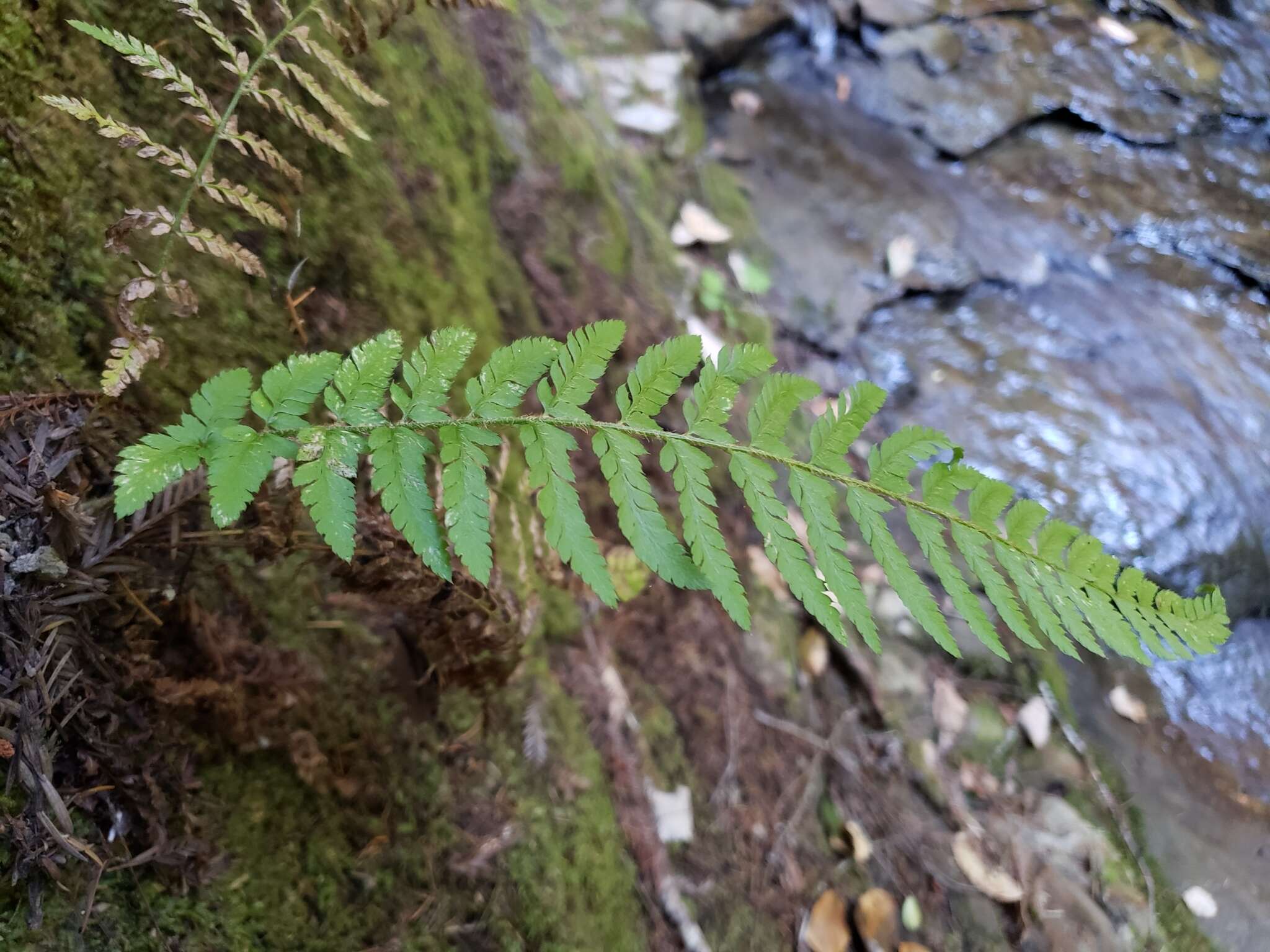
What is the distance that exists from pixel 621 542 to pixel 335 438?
161 centimetres

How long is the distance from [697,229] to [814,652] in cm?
296

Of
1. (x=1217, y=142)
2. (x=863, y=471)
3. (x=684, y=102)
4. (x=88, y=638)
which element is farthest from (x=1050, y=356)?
(x=88, y=638)

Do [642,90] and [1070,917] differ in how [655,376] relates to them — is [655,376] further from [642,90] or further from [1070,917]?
[642,90]

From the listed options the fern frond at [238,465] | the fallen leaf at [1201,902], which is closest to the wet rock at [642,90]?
the fern frond at [238,465]

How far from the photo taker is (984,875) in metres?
3.23

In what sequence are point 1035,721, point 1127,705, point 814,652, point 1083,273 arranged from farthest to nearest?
point 1083,273 < point 1127,705 < point 1035,721 < point 814,652

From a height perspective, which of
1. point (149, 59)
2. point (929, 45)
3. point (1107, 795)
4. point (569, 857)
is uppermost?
point (149, 59)

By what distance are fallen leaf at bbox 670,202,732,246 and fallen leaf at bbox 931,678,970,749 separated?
3129mm

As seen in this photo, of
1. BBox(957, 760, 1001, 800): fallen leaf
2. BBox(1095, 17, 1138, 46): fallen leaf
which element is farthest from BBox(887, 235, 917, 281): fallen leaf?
BBox(957, 760, 1001, 800): fallen leaf

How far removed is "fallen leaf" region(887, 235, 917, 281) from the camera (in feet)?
18.6

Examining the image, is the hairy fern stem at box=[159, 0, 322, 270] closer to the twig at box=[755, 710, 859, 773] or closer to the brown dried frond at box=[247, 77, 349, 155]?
the brown dried frond at box=[247, 77, 349, 155]

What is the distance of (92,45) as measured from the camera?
1.60 metres

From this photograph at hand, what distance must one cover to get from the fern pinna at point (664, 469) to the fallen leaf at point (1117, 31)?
720 centimetres

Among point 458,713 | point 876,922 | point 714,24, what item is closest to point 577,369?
point 458,713
